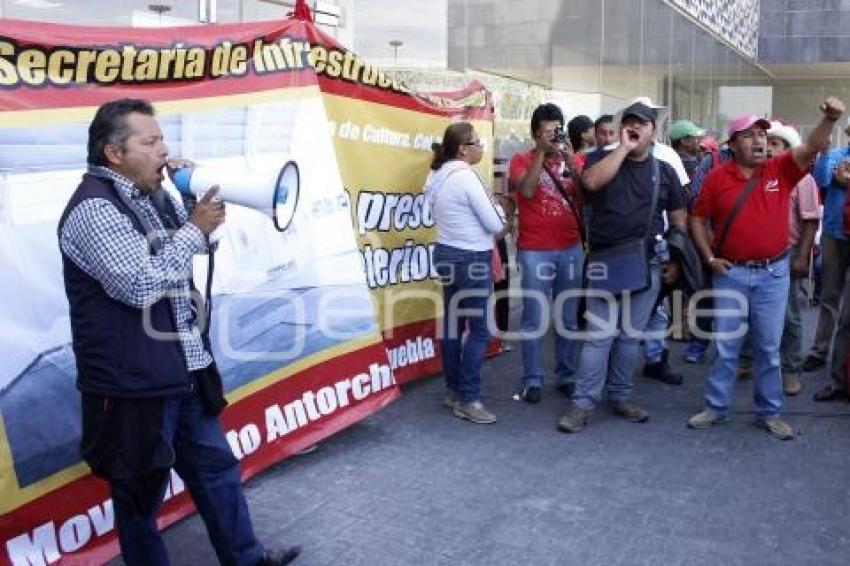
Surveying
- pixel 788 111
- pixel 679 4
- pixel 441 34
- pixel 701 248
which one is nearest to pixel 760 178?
pixel 701 248

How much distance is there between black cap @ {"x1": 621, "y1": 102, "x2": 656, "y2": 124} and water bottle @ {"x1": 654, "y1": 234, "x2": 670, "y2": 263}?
693mm

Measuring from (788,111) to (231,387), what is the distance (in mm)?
27214

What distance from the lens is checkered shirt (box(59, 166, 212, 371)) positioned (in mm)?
2318

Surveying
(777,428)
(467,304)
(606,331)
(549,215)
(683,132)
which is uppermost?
(683,132)

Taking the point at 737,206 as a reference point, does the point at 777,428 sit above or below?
below

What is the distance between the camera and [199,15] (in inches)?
173

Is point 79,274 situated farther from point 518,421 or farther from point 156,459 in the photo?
point 518,421

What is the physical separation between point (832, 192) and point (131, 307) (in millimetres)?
4865

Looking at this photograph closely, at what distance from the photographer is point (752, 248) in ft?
14.3

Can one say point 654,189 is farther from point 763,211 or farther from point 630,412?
point 630,412

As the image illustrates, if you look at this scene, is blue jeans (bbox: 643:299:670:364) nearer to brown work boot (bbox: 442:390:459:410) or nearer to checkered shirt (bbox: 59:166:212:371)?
brown work boot (bbox: 442:390:459:410)

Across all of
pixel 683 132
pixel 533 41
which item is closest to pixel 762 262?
pixel 683 132

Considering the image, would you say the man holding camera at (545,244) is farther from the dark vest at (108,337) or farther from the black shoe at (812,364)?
the dark vest at (108,337)

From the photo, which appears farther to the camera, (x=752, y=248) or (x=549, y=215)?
(x=549, y=215)
